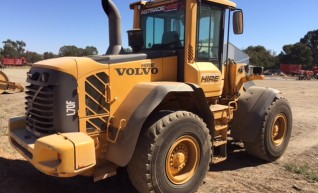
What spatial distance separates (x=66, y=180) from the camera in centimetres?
532

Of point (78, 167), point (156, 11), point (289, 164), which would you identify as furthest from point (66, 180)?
point (289, 164)

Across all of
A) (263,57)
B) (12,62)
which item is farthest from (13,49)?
(263,57)

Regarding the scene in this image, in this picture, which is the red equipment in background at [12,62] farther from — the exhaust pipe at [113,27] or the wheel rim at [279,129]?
the wheel rim at [279,129]

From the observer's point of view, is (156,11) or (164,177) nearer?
(164,177)

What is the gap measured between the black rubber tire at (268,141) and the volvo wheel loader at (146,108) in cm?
3

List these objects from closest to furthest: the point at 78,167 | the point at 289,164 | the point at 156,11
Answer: the point at 78,167
the point at 156,11
the point at 289,164

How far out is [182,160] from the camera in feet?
15.7

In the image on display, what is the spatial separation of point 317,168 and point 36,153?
4.78 m

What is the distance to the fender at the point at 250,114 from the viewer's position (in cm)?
615

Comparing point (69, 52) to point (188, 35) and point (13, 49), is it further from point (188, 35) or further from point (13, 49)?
point (13, 49)

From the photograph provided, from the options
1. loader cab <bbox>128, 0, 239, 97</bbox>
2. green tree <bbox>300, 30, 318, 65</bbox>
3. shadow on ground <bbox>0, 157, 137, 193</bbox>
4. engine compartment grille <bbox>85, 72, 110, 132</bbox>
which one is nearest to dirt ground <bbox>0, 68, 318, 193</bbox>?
shadow on ground <bbox>0, 157, 137, 193</bbox>

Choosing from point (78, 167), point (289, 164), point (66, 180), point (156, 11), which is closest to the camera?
point (78, 167)

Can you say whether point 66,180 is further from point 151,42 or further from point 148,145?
point 151,42

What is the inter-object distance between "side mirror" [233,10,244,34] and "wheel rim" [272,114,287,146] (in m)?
1.95
